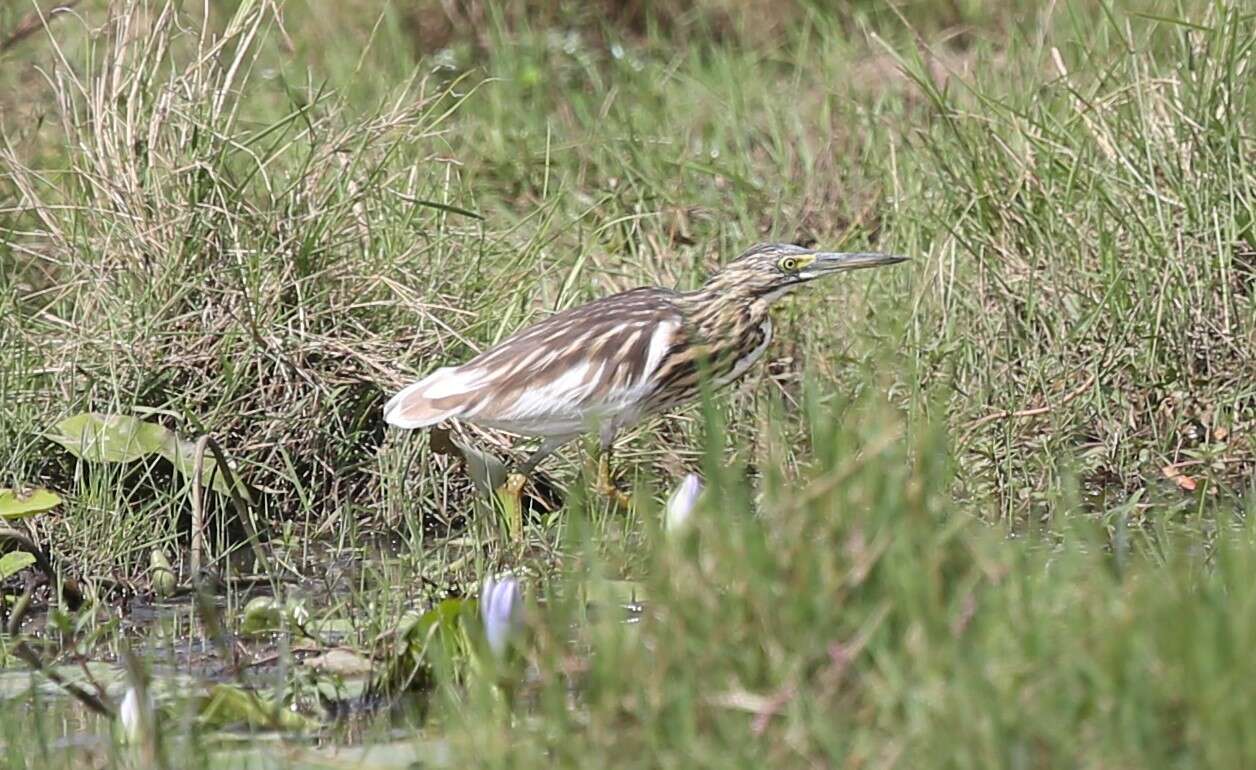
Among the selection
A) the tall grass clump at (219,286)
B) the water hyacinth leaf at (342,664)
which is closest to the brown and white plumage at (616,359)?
the tall grass clump at (219,286)

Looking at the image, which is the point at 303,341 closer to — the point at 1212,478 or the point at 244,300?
the point at 244,300

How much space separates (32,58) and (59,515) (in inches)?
131

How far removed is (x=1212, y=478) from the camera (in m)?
5.69

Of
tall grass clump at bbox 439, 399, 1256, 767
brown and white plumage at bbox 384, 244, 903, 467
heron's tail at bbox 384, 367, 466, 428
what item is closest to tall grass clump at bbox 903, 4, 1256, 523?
brown and white plumage at bbox 384, 244, 903, 467

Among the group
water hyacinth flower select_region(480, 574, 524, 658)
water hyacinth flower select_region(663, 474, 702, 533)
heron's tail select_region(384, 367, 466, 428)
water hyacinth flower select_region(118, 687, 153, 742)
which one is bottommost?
water hyacinth flower select_region(118, 687, 153, 742)

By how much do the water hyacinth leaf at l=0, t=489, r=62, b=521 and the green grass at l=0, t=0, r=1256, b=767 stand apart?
17 centimetres

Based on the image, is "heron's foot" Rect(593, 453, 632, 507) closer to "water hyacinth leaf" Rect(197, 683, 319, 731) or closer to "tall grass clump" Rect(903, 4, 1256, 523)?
"tall grass clump" Rect(903, 4, 1256, 523)

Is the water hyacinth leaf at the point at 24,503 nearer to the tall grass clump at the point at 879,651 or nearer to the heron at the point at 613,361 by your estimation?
the heron at the point at 613,361

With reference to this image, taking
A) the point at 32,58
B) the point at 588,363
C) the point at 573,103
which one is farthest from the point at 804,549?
the point at 32,58

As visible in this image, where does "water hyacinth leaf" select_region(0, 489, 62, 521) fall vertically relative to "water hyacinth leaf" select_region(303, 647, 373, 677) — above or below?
above

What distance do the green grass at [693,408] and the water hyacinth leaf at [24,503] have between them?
0.56 feet

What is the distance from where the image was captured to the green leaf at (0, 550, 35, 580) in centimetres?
501

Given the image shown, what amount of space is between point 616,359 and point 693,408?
75 cm

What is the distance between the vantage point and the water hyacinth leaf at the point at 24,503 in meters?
5.16
